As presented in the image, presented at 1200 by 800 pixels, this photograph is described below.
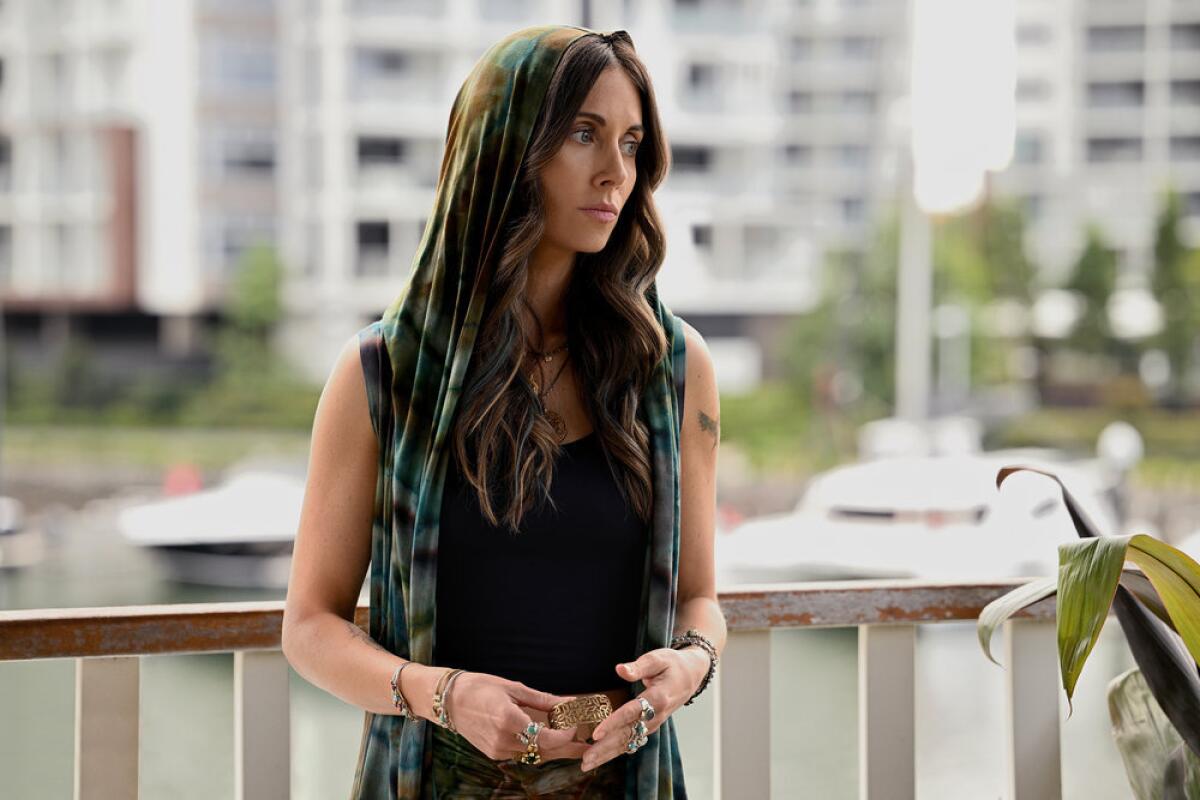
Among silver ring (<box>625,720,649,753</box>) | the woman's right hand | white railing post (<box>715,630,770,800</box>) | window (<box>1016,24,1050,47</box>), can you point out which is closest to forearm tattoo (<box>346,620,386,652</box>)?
the woman's right hand

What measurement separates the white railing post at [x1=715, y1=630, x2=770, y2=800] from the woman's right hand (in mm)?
416

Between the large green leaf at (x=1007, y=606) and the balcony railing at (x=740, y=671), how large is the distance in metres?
0.16

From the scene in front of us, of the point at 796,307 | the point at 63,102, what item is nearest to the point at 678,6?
the point at 796,307

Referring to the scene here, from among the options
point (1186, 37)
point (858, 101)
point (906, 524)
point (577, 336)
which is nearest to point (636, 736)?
point (577, 336)

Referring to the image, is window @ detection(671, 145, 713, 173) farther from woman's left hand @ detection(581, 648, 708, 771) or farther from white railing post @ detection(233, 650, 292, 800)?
woman's left hand @ detection(581, 648, 708, 771)

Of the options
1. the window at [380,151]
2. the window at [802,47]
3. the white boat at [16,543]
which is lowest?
the white boat at [16,543]

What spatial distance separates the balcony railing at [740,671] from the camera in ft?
3.88

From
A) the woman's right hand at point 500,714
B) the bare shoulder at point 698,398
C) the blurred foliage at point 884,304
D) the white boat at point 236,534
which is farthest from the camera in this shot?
the blurred foliage at point 884,304

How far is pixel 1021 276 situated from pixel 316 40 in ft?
38.2

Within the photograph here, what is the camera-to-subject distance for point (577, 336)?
1.09 meters

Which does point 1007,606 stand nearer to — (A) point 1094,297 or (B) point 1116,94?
(A) point 1094,297

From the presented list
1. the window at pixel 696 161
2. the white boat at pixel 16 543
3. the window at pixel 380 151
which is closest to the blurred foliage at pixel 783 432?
the window at pixel 696 161

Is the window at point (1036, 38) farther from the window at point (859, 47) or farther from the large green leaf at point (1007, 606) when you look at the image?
the large green leaf at point (1007, 606)

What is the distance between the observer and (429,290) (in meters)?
1.04
